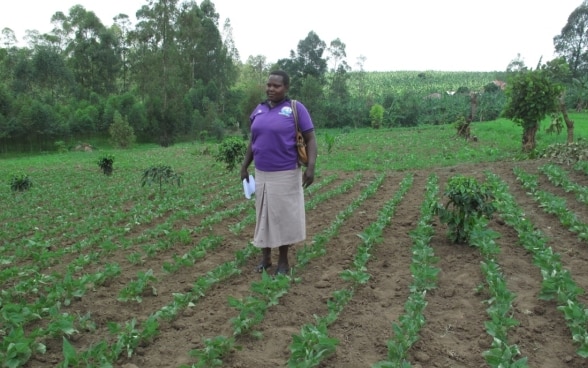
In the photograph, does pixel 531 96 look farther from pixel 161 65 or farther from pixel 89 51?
pixel 89 51

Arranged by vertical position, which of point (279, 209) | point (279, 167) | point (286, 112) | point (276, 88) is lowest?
point (279, 209)

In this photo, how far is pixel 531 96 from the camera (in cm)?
1405

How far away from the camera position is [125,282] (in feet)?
15.5

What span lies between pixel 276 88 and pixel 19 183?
12.2 m

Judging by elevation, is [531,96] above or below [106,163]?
above

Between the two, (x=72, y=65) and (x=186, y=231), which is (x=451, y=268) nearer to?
(x=186, y=231)

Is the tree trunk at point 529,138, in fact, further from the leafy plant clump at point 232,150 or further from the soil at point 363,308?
the soil at point 363,308

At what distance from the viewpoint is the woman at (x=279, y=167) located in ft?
14.8

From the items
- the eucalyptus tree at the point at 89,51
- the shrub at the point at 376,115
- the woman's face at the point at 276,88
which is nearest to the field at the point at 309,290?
the woman's face at the point at 276,88

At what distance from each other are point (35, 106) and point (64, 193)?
25204mm

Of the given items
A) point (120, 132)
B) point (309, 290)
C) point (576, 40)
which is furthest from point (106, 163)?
point (576, 40)

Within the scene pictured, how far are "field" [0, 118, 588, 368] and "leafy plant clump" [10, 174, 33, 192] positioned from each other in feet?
17.6

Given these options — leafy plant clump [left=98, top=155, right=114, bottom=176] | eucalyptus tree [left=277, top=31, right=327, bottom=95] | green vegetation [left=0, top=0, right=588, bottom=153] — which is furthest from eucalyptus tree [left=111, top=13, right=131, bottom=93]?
leafy plant clump [left=98, top=155, right=114, bottom=176]

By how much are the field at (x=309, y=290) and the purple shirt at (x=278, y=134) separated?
3.72 ft
